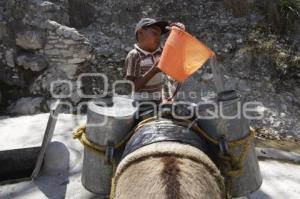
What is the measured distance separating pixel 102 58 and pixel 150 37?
11.5 ft

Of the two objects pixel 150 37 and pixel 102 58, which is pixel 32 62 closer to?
pixel 102 58

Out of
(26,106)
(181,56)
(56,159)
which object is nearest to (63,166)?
(56,159)

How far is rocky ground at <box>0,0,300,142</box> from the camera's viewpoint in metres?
5.66

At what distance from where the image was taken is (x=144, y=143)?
197 cm

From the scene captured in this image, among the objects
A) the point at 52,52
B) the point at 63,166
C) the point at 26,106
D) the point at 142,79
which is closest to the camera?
the point at 142,79

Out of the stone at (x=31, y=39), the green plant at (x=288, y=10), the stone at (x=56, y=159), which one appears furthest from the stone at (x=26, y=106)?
the green plant at (x=288, y=10)

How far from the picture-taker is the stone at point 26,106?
5.48 meters

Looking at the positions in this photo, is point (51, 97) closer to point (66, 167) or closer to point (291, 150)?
point (66, 167)

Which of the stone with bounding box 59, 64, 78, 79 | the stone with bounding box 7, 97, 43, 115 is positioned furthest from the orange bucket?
the stone with bounding box 59, 64, 78, 79

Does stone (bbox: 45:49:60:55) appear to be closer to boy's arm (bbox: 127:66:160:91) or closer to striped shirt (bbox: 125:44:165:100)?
striped shirt (bbox: 125:44:165:100)

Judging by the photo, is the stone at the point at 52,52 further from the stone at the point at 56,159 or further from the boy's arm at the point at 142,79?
the boy's arm at the point at 142,79

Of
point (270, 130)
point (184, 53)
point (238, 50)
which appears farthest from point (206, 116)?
point (238, 50)

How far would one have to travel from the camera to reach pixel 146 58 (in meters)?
2.89

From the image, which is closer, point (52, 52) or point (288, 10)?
point (52, 52)
